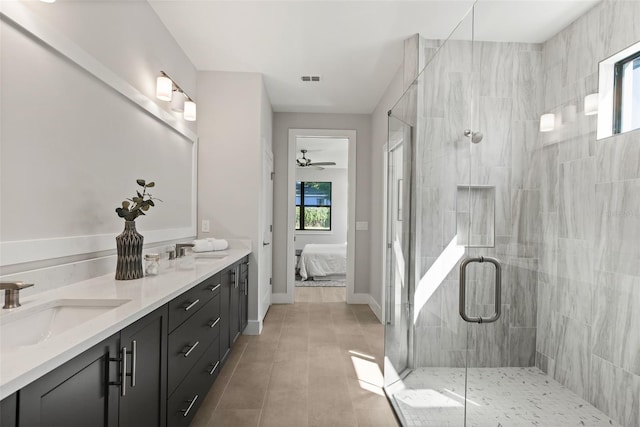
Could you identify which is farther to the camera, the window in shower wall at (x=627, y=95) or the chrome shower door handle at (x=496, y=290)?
the chrome shower door handle at (x=496, y=290)

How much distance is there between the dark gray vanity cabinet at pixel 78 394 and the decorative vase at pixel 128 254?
819mm

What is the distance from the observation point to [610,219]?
1037 mm

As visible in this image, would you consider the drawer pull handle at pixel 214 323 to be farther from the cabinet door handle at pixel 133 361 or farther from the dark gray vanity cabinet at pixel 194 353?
the cabinet door handle at pixel 133 361

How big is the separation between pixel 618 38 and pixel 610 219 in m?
0.52

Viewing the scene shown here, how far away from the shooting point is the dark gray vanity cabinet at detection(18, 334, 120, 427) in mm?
790

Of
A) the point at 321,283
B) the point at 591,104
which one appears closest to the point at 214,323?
the point at 591,104

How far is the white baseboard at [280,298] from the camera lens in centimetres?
493

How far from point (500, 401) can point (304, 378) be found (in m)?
1.66

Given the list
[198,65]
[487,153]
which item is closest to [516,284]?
[487,153]

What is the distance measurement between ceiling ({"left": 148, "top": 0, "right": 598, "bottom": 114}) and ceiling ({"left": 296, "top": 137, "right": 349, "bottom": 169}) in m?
2.49

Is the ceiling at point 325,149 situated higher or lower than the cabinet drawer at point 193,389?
higher

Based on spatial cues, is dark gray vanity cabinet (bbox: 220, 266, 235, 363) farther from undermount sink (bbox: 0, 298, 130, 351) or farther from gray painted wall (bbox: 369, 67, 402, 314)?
gray painted wall (bbox: 369, 67, 402, 314)

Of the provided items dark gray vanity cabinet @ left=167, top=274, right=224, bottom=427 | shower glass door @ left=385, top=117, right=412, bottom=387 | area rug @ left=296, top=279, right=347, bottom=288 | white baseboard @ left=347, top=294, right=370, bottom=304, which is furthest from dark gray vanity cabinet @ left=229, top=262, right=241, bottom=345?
area rug @ left=296, top=279, right=347, bottom=288

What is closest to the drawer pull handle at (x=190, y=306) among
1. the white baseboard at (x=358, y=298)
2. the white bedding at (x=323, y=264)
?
the white baseboard at (x=358, y=298)
